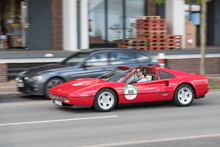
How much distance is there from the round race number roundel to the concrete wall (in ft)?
33.2

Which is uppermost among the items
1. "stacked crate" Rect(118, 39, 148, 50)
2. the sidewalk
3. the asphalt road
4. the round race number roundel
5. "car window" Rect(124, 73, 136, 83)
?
"stacked crate" Rect(118, 39, 148, 50)

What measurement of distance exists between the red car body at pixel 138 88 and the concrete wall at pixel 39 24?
929cm

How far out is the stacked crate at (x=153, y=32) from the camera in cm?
1638

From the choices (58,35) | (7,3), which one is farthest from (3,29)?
(58,35)

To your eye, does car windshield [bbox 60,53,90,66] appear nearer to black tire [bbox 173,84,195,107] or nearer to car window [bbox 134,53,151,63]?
car window [bbox 134,53,151,63]

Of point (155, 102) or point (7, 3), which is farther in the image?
point (7, 3)

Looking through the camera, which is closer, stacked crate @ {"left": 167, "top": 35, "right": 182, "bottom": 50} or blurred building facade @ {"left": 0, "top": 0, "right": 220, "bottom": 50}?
blurred building facade @ {"left": 0, "top": 0, "right": 220, "bottom": 50}

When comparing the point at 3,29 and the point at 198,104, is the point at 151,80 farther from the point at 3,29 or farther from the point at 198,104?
the point at 3,29

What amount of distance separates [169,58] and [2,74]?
7593 millimetres

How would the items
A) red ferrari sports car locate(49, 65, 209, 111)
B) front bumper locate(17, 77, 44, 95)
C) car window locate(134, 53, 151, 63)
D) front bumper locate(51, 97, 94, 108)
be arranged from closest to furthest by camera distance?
front bumper locate(51, 97, 94, 108)
red ferrari sports car locate(49, 65, 209, 111)
front bumper locate(17, 77, 44, 95)
car window locate(134, 53, 151, 63)

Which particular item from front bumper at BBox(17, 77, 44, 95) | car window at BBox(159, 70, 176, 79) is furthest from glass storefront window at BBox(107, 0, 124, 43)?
car window at BBox(159, 70, 176, 79)

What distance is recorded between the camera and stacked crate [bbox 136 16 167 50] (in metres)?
16.4

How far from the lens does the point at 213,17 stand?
21359mm

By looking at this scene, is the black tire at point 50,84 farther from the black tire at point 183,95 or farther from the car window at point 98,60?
the black tire at point 183,95
